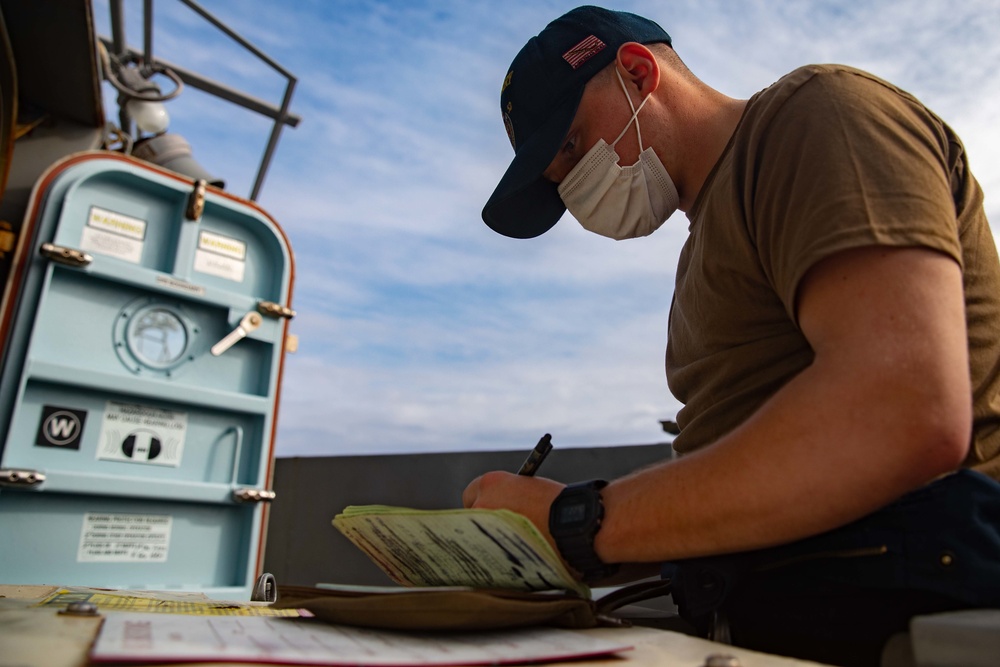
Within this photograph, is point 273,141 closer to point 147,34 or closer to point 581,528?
point 147,34

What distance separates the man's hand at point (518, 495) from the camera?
91cm

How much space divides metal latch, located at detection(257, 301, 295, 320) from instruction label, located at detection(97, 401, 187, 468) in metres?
0.57

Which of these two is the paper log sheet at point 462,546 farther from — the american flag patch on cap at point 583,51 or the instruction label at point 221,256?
the instruction label at point 221,256

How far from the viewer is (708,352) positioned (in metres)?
1.06

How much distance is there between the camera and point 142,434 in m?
2.67

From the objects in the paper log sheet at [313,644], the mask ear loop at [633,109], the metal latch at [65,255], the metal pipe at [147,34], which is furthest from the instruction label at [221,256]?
the paper log sheet at [313,644]

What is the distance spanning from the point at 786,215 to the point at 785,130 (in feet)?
0.45

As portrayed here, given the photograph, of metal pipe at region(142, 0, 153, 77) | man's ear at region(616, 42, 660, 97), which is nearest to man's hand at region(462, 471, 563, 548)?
man's ear at region(616, 42, 660, 97)

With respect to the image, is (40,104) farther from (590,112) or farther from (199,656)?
(199,656)

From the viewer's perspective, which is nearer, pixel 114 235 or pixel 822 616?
pixel 822 616

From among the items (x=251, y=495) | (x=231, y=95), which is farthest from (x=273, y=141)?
(x=251, y=495)

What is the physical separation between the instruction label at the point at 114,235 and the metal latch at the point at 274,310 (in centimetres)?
54

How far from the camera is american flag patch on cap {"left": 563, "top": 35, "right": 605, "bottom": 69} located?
1.41 m

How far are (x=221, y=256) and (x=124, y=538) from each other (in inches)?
48.7
